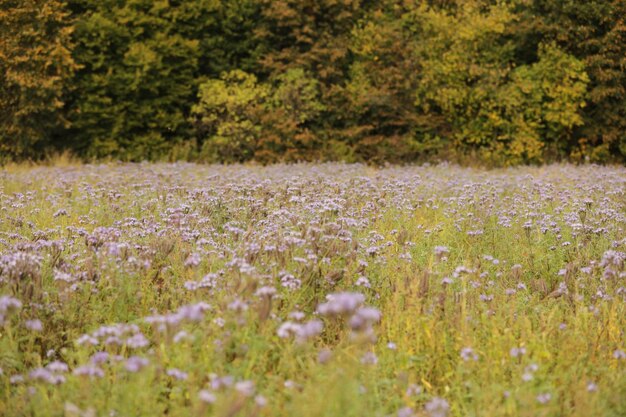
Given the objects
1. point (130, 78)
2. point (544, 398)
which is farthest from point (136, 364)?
point (130, 78)

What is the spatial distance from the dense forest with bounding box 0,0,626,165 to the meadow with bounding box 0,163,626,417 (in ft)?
52.6

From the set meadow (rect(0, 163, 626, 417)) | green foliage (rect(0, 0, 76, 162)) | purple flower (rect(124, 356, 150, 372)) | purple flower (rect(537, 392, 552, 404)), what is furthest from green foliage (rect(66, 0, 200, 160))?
purple flower (rect(537, 392, 552, 404))

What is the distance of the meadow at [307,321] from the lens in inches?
138

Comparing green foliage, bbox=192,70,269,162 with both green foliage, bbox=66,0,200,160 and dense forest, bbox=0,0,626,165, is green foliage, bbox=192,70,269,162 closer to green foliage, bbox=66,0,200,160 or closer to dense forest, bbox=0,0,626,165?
dense forest, bbox=0,0,626,165

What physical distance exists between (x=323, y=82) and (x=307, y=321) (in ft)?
68.9

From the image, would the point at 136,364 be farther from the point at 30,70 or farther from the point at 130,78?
the point at 130,78

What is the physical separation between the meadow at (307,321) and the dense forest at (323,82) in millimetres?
16025

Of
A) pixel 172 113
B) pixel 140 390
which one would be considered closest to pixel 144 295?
pixel 140 390

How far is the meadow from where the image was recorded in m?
3.51

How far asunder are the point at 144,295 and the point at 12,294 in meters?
0.97

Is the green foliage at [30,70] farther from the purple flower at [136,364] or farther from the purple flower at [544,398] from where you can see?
the purple flower at [544,398]

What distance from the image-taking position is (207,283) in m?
4.35

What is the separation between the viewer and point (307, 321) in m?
4.64

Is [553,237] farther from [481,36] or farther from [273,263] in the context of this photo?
[481,36]
